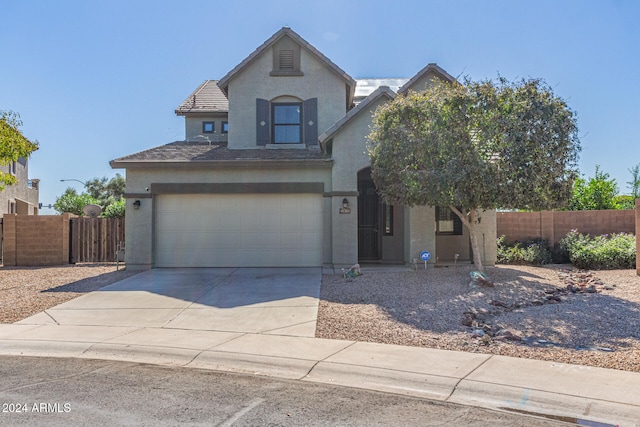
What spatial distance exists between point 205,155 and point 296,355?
10.8 metres

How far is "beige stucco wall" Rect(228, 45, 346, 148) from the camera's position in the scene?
717 inches

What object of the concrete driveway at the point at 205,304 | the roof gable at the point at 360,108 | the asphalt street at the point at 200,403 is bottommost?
the asphalt street at the point at 200,403

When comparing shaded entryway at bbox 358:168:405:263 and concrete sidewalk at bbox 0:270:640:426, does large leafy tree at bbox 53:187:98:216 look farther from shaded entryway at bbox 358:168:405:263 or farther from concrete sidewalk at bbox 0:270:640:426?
concrete sidewalk at bbox 0:270:640:426

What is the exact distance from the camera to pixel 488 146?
38.2 feet

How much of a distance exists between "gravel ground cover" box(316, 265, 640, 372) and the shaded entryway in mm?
3172

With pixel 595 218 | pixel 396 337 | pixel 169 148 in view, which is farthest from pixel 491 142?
pixel 169 148

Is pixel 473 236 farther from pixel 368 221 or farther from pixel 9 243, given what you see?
pixel 9 243

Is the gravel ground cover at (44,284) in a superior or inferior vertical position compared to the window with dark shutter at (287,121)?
inferior

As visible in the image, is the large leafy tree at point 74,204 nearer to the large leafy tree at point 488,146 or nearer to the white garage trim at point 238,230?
the white garage trim at point 238,230

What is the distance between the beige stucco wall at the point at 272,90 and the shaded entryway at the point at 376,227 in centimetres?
288

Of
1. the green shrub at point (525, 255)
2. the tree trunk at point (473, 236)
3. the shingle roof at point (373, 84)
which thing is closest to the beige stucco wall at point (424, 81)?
the tree trunk at point (473, 236)

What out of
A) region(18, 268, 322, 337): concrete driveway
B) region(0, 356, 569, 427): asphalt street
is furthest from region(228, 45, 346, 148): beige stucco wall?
region(0, 356, 569, 427): asphalt street

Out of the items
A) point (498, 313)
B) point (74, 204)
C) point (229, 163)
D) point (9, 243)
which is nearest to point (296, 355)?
point (498, 313)

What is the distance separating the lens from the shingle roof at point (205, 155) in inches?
620
